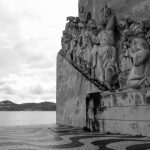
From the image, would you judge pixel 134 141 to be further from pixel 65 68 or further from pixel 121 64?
pixel 65 68

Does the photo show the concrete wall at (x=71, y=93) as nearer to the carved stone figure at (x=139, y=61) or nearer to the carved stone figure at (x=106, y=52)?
the carved stone figure at (x=106, y=52)

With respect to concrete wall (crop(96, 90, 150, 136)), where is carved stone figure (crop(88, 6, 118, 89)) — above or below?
above

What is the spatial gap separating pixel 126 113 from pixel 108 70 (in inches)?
107

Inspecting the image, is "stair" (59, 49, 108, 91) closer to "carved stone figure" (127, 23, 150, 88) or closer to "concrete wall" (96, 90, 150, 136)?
"concrete wall" (96, 90, 150, 136)

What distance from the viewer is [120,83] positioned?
10.2 m

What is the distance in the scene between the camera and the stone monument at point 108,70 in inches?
330

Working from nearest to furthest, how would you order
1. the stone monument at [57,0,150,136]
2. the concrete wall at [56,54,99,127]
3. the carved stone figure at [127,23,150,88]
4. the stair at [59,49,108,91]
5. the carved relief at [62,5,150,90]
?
the stone monument at [57,0,150,136], the carved stone figure at [127,23,150,88], the carved relief at [62,5,150,90], the stair at [59,49,108,91], the concrete wall at [56,54,99,127]

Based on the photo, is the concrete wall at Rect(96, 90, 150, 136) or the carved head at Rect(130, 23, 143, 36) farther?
the carved head at Rect(130, 23, 143, 36)

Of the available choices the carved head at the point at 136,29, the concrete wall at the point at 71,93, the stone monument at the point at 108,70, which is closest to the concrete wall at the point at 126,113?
the stone monument at the point at 108,70

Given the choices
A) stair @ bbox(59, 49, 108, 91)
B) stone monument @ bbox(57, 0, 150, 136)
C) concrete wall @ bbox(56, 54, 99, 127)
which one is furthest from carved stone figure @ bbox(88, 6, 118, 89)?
concrete wall @ bbox(56, 54, 99, 127)

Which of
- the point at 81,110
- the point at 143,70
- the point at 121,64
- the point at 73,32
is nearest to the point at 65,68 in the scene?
the point at 73,32

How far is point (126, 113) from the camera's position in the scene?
8.40m

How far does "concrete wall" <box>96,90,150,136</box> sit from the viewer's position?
25.5ft

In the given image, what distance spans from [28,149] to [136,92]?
10.6 ft
